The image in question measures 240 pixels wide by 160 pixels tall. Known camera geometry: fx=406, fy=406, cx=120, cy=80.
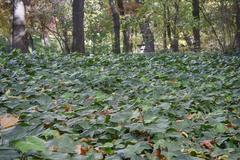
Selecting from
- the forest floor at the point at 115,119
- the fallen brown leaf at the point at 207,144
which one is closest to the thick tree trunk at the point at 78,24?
the forest floor at the point at 115,119

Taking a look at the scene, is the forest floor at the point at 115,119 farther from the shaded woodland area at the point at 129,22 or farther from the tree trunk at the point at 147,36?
the tree trunk at the point at 147,36

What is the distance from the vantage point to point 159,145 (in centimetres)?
264

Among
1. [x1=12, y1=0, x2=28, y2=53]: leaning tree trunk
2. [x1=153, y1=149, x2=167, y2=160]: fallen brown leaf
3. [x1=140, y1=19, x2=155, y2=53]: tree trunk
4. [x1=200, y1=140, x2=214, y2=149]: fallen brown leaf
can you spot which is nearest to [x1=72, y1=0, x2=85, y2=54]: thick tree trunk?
[x1=12, y1=0, x2=28, y2=53]: leaning tree trunk

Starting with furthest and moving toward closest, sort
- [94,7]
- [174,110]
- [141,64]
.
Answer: [94,7], [141,64], [174,110]

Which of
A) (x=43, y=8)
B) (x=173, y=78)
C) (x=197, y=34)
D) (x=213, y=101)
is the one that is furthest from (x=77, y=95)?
(x=43, y=8)

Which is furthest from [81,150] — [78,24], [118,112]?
[78,24]

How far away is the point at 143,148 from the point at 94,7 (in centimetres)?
2102

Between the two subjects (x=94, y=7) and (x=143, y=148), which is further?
(x=94, y=7)

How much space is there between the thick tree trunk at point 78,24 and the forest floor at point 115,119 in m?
5.20

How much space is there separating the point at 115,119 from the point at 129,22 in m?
12.7

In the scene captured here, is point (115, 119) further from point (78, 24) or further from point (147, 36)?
point (147, 36)

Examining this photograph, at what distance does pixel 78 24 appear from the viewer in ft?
36.4

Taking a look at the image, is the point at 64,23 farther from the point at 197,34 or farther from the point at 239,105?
the point at 239,105

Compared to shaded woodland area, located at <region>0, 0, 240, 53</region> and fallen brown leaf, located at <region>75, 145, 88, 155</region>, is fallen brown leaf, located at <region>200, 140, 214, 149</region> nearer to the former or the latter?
fallen brown leaf, located at <region>75, 145, 88, 155</region>
